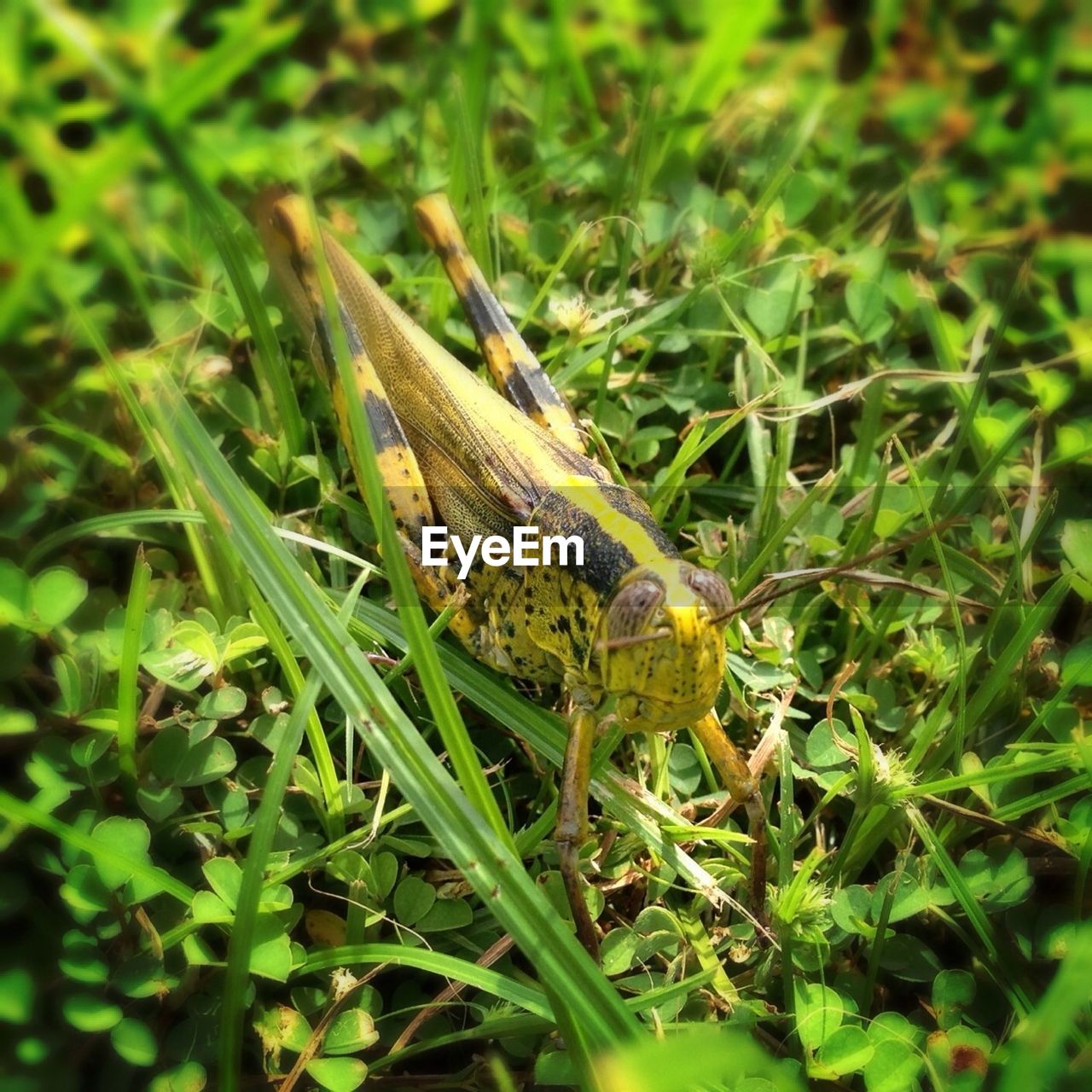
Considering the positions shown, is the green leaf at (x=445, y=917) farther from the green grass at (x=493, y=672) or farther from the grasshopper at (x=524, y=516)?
the grasshopper at (x=524, y=516)

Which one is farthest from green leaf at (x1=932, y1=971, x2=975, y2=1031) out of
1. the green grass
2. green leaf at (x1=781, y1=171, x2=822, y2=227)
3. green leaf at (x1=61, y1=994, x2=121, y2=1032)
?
green leaf at (x1=781, y1=171, x2=822, y2=227)

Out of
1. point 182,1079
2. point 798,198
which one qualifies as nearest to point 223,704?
point 182,1079

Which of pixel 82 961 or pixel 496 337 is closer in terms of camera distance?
pixel 82 961

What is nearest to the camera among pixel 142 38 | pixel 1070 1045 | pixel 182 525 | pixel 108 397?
pixel 1070 1045

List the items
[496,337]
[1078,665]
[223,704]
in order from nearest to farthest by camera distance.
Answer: [223,704] < [1078,665] < [496,337]

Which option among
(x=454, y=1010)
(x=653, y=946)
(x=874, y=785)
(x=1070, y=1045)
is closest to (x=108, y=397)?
(x=454, y=1010)

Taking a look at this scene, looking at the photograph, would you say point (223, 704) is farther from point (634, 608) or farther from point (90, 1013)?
point (634, 608)

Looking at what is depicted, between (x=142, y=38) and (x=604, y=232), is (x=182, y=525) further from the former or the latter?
(x=142, y=38)

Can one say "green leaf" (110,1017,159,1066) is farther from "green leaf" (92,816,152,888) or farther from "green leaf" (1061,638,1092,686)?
"green leaf" (1061,638,1092,686)
